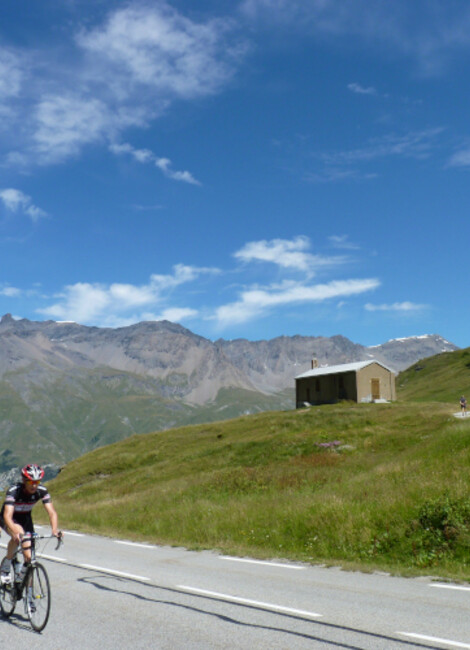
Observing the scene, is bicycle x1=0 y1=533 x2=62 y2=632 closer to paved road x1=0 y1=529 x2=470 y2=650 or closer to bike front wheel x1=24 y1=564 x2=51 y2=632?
bike front wheel x1=24 y1=564 x2=51 y2=632

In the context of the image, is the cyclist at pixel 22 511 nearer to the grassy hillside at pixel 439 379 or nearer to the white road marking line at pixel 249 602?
the white road marking line at pixel 249 602

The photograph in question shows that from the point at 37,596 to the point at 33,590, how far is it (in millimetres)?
129

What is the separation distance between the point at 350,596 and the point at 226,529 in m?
10.5

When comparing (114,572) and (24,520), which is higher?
(24,520)

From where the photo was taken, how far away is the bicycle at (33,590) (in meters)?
9.13

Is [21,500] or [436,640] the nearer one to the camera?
[436,640]

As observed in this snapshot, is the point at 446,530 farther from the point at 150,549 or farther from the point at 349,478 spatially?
the point at 349,478

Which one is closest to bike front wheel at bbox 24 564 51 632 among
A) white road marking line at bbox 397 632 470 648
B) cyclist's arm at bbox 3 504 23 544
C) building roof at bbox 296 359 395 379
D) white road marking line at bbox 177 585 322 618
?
cyclist's arm at bbox 3 504 23 544

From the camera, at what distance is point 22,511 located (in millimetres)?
10227

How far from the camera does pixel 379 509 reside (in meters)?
17.1

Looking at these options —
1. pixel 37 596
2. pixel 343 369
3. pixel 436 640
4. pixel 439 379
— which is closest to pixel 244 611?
pixel 436 640

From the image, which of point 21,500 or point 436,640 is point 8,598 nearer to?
point 21,500

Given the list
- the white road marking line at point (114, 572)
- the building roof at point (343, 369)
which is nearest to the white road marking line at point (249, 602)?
the white road marking line at point (114, 572)

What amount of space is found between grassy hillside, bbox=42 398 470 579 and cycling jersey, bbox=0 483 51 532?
8.18 m
